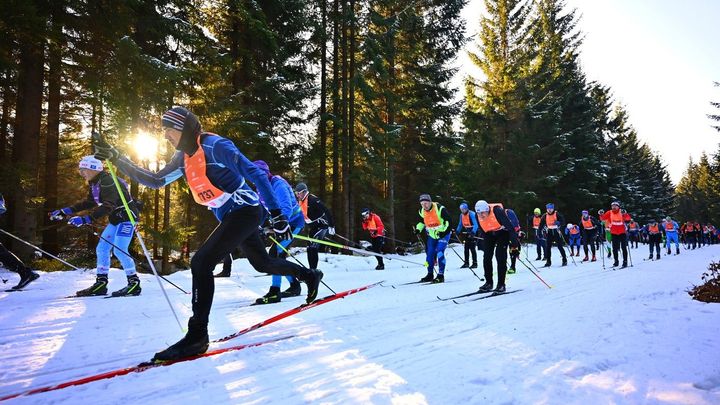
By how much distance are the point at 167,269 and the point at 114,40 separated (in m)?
7.98

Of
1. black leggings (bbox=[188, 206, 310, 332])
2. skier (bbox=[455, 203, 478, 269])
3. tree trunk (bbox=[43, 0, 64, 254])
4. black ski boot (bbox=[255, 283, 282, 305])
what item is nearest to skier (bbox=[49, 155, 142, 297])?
black ski boot (bbox=[255, 283, 282, 305])

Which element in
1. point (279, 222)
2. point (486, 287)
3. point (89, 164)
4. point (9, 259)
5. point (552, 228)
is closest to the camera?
point (279, 222)

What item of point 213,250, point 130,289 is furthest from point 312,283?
point 130,289

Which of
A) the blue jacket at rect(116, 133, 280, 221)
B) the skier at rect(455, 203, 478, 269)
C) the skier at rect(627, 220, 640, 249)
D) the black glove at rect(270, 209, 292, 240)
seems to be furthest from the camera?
A: the skier at rect(627, 220, 640, 249)

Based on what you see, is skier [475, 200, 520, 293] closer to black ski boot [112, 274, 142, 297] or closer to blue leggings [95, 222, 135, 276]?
black ski boot [112, 274, 142, 297]

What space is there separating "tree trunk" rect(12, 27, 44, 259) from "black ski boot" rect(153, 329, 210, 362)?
963 cm

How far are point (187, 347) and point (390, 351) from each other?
1746mm

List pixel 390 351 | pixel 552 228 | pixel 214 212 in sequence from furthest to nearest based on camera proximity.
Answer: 1. pixel 552 228
2. pixel 214 212
3. pixel 390 351

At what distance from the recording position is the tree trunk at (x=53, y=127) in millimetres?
10341

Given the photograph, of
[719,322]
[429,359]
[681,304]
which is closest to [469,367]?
[429,359]

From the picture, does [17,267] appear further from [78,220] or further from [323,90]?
[323,90]

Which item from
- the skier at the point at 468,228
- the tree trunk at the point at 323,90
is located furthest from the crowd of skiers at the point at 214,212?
the tree trunk at the point at 323,90

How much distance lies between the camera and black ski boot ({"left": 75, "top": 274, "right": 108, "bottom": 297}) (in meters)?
6.52

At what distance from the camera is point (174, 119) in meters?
3.41
